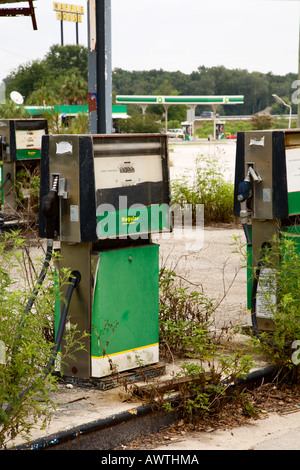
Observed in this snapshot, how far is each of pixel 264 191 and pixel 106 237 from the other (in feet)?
5.69

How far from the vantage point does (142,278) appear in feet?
18.6

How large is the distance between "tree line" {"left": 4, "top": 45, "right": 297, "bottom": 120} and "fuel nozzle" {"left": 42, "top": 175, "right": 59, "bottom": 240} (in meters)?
64.7

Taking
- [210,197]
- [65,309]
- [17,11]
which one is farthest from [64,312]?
[210,197]

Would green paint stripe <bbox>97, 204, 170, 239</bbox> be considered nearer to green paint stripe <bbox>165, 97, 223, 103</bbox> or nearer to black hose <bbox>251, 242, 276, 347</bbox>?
black hose <bbox>251, 242, 276, 347</bbox>

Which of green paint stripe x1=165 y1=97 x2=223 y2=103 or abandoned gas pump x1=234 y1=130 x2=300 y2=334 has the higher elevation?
green paint stripe x1=165 y1=97 x2=223 y2=103

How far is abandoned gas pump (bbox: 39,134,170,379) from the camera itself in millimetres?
5277

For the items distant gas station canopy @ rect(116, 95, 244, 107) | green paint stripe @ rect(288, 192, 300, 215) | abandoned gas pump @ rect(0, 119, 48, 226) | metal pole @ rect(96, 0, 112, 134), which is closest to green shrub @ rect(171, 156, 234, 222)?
abandoned gas pump @ rect(0, 119, 48, 226)

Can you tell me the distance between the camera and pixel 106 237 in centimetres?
543

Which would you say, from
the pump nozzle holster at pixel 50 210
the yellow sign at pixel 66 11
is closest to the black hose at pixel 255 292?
the pump nozzle holster at pixel 50 210

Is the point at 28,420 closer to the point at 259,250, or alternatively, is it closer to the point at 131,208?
the point at 131,208

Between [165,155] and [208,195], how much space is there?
950 centimetres

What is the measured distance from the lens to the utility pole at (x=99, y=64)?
7.30 m

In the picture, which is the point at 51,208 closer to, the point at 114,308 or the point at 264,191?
the point at 114,308
